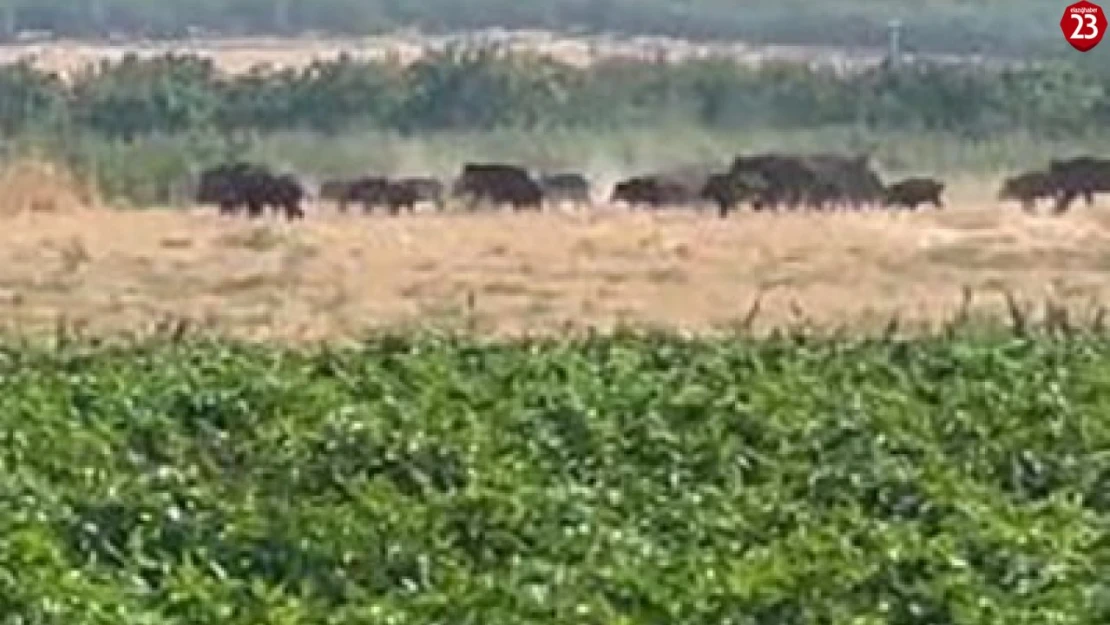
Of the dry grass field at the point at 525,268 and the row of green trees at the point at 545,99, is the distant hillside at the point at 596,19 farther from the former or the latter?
the dry grass field at the point at 525,268

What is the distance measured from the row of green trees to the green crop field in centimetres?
1185

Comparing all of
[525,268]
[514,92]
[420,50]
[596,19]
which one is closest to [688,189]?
[514,92]

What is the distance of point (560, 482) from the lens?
17.3 m

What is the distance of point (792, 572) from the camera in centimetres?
1552

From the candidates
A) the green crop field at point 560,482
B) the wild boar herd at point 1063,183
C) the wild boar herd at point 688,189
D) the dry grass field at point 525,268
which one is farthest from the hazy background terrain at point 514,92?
the green crop field at point 560,482

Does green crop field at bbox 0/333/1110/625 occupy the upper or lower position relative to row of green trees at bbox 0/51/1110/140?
lower

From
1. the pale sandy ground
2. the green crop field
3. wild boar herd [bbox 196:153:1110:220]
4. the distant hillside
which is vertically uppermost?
the distant hillside

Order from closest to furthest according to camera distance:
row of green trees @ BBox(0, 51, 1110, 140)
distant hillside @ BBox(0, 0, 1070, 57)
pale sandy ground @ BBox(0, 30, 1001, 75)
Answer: row of green trees @ BBox(0, 51, 1110, 140) → pale sandy ground @ BBox(0, 30, 1001, 75) → distant hillside @ BBox(0, 0, 1070, 57)

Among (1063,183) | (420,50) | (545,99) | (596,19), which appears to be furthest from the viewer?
(596,19)

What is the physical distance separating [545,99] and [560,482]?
15.8 m

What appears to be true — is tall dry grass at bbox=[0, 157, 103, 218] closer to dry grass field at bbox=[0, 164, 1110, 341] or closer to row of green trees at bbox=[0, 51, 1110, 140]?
dry grass field at bbox=[0, 164, 1110, 341]

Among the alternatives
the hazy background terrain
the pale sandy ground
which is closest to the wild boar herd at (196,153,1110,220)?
the hazy background terrain

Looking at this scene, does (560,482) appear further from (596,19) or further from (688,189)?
(596,19)

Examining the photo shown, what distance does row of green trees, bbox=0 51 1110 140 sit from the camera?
106 feet
